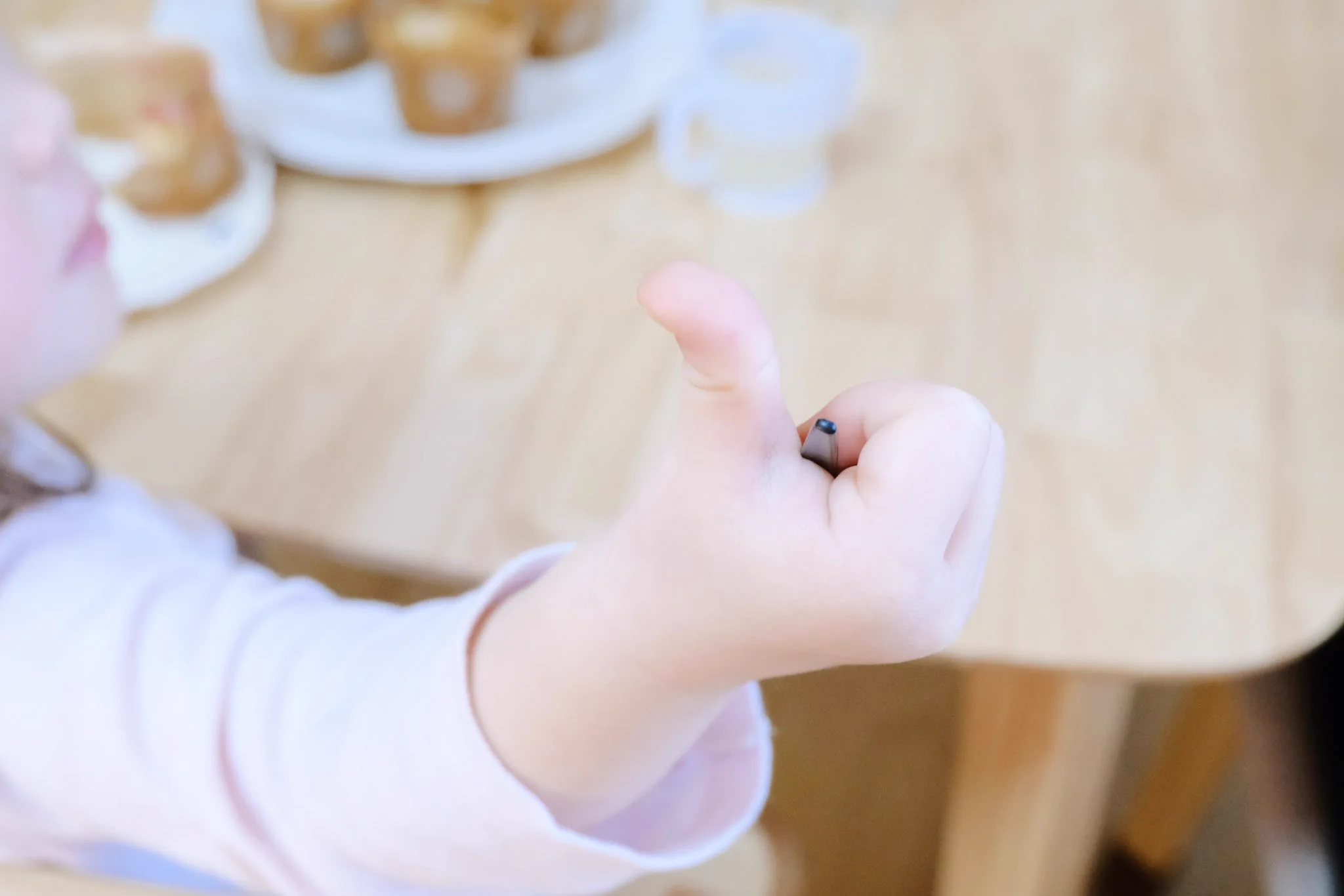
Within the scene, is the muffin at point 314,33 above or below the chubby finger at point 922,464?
below

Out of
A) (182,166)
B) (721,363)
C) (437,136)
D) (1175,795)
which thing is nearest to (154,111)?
(182,166)

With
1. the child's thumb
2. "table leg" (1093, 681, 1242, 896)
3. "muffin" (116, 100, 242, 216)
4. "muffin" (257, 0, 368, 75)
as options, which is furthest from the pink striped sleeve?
"table leg" (1093, 681, 1242, 896)

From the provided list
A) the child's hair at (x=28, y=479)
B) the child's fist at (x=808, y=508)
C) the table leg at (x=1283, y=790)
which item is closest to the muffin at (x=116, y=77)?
the child's hair at (x=28, y=479)

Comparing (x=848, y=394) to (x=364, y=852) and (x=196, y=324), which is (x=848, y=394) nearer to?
(x=364, y=852)

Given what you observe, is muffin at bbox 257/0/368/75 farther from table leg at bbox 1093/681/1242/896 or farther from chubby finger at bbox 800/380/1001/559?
table leg at bbox 1093/681/1242/896

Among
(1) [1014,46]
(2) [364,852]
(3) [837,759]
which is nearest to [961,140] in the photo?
(1) [1014,46]

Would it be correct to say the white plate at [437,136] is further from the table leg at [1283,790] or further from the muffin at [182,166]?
the table leg at [1283,790]
